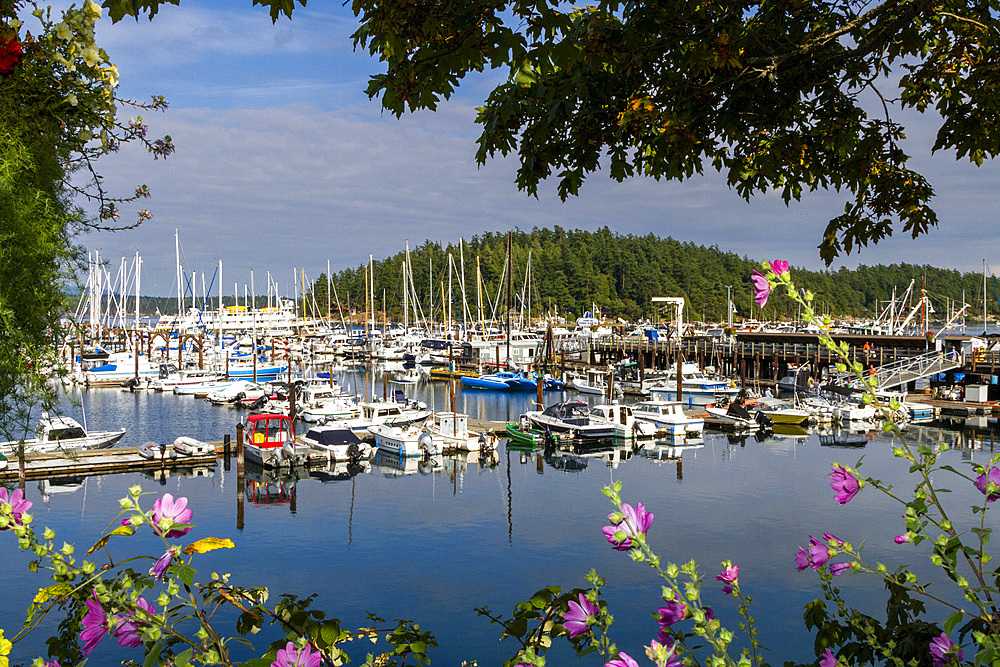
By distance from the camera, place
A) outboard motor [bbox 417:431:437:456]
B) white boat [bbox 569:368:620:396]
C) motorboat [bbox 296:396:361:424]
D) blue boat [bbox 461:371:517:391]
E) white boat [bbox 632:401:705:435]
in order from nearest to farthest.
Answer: outboard motor [bbox 417:431:437:456], white boat [bbox 632:401:705:435], motorboat [bbox 296:396:361:424], white boat [bbox 569:368:620:396], blue boat [bbox 461:371:517:391]

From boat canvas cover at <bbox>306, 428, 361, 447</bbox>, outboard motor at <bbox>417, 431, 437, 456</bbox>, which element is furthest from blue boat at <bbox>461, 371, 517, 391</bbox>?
boat canvas cover at <bbox>306, 428, 361, 447</bbox>

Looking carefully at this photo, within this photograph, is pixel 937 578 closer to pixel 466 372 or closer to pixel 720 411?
pixel 720 411

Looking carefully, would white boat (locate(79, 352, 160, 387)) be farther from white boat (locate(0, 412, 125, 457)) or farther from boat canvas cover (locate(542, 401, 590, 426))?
boat canvas cover (locate(542, 401, 590, 426))

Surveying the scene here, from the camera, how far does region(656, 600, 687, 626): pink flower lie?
7.76 feet

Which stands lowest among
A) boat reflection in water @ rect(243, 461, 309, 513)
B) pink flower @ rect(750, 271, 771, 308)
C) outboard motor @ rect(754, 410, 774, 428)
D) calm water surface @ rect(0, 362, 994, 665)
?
calm water surface @ rect(0, 362, 994, 665)

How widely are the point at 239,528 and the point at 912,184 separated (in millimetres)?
22210

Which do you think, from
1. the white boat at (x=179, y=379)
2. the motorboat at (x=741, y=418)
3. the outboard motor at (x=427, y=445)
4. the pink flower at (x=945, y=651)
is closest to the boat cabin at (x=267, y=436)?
the outboard motor at (x=427, y=445)

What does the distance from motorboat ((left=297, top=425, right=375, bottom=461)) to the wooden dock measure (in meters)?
4.04

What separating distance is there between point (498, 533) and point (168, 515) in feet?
72.1

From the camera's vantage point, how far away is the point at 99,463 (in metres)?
28.5

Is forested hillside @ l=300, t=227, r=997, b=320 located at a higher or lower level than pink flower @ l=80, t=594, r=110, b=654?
higher

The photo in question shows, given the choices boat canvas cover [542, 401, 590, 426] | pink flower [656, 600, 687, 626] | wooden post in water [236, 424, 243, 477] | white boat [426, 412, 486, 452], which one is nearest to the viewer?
pink flower [656, 600, 687, 626]

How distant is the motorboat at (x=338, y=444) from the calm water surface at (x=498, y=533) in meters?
1.63

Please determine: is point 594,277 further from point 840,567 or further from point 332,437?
point 840,567
